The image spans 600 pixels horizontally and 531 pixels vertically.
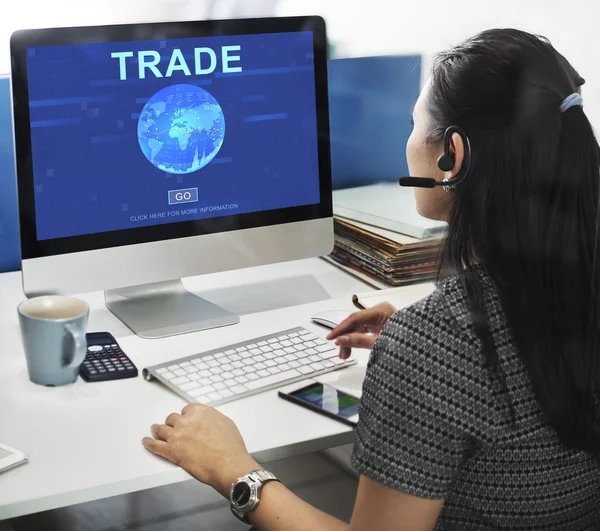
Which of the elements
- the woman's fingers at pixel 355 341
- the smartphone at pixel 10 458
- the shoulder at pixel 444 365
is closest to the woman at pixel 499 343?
the shoulder at pixel 444 365

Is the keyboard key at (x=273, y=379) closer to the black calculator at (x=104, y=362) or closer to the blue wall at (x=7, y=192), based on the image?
the black calculator at (x=104, y=362)

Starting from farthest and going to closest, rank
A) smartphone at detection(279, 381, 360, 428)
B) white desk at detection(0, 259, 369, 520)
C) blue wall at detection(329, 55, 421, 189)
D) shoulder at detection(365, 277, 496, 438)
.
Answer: blue wall at detection(329, 55, 421, 189) → smartphone at detection(279, 381, 360, 428) → white desk at detection(0, 259, 369, 520) → shoulder at detection(365, 277, 496, 438)

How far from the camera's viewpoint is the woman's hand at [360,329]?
1.30 metres

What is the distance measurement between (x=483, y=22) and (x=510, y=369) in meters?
1.10

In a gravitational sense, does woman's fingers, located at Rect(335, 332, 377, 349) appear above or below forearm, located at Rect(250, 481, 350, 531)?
above

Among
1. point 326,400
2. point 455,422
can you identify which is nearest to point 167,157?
point 326,400

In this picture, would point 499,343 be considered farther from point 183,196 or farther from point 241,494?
point 183,196

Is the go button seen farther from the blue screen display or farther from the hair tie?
the hair tie

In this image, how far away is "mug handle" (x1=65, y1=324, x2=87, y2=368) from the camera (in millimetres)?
1166

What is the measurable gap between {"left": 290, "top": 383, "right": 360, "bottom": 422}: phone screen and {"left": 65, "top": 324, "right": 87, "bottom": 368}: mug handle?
285mm

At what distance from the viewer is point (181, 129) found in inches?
53.9

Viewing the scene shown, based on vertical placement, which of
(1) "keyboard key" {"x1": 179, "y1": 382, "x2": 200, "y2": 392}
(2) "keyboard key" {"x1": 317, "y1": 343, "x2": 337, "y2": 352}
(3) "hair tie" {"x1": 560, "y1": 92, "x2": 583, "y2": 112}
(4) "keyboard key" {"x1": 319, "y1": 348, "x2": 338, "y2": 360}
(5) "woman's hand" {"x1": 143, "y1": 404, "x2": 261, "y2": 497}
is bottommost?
(5) "woman's hand" {"x1": 143, "y1": 404, "x2": 261, "y2": 497}

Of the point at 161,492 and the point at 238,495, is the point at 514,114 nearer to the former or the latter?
the point at 238,495

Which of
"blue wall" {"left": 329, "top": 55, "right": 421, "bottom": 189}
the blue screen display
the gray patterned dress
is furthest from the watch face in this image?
"blue wall" {"left": 329, "top": 55, "right": 421, "bottom": 189}
